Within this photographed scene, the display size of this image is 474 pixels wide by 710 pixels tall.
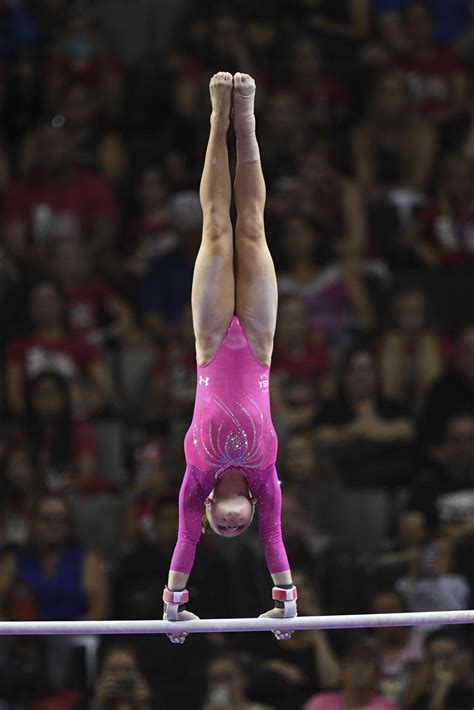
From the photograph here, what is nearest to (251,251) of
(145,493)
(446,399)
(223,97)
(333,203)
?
(223,97)

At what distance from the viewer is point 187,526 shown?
21.2 feet

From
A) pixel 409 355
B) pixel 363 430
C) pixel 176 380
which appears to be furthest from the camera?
pixel 409 355

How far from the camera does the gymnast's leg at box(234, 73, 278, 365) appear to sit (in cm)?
657

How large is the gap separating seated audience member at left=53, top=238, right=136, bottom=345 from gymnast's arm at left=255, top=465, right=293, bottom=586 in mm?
3571

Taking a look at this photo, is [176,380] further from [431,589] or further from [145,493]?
[431,589]

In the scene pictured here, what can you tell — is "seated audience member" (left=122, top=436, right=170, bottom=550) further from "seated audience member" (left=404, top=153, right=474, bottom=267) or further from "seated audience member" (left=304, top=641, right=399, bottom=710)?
"seated audience member" (left=404, top=153, right=474, bottom=267)

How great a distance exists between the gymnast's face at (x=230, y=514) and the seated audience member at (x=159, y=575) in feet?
6.50

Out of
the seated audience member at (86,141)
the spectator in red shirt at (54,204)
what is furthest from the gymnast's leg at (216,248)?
the seated audience member at (86,141)

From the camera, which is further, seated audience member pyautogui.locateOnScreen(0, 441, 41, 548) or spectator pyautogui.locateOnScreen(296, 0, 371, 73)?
spectator pyautogui.locateOnScreen(296, 0, 371, 73)

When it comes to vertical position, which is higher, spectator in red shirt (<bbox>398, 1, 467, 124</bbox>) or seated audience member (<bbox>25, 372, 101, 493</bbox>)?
spectator in red shirt (<bbox>398, 1, 467, 124</bbox>)

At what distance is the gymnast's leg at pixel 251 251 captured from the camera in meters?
6.57

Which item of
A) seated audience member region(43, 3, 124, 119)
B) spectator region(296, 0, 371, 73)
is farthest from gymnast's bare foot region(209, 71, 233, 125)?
spectator region(296, 0, 371, 73)

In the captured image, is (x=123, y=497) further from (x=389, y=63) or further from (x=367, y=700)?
(x=389, y=63)

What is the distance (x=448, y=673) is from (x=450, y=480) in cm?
138
